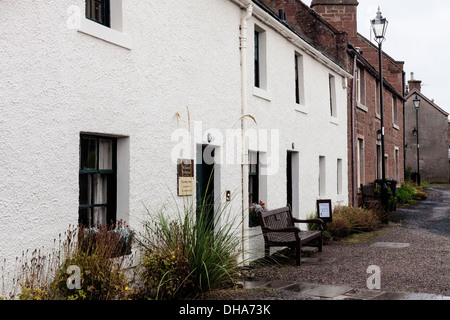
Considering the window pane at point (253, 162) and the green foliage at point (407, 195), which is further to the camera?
the green foliage at point (407, 195)

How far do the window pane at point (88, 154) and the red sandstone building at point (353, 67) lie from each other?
38.1ft

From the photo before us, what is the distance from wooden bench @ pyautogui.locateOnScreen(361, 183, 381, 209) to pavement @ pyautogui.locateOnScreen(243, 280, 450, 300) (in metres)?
9.77

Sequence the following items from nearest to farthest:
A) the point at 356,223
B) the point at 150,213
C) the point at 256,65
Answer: the point at 150,213 → the point at 256,65 → the point at 356,223

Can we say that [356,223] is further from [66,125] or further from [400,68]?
[400,68]

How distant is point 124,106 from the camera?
6.12 meters

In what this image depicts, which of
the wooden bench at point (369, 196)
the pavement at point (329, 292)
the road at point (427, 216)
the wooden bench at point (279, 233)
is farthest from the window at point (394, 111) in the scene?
the pavement at point (329, 292)

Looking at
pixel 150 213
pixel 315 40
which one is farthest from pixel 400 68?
pixel 150 213

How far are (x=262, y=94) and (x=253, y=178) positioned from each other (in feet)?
5.74

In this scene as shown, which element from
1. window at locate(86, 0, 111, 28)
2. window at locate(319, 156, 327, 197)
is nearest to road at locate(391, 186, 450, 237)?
window at locate(319, 156, 327, 197)

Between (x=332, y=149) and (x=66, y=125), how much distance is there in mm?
10599

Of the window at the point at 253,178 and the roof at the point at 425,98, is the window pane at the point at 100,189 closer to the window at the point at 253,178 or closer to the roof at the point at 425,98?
the window at the point at 253,178

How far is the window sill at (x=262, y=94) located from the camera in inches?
381

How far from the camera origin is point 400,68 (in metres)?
28.3

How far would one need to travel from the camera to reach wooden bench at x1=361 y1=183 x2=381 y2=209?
650 inches
